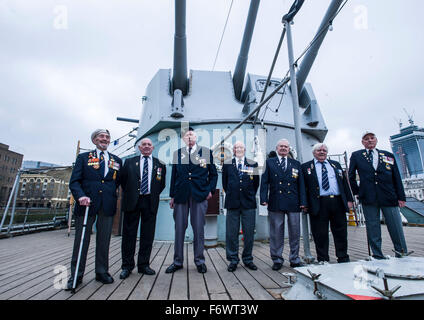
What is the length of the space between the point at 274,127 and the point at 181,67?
114 inches

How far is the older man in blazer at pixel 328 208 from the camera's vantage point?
102 inches

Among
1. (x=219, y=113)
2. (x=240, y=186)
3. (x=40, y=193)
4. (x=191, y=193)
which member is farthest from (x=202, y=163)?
(x=40, y=193)

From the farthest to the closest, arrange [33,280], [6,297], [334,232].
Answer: [334,232] → [33,280] → [6,297]

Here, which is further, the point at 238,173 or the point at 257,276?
the point at 238,173

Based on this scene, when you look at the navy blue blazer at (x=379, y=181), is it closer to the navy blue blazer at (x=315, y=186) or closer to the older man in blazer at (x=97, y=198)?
the navy blue blazer at (x=315, y=186)

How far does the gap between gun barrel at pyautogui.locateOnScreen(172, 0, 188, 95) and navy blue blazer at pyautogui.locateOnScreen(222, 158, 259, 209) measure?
12.1ft

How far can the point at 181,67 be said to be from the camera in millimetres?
5629

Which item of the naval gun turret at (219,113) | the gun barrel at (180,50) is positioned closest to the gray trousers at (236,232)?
the naval gun turret at (219,113)

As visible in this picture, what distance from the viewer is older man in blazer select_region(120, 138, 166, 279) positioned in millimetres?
2484

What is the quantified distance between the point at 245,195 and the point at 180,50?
13.9ft

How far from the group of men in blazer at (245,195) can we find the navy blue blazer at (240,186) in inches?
0.5

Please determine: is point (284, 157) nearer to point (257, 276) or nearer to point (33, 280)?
point (257, 276)

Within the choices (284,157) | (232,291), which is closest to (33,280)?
(232,291)

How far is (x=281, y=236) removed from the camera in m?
2.74
